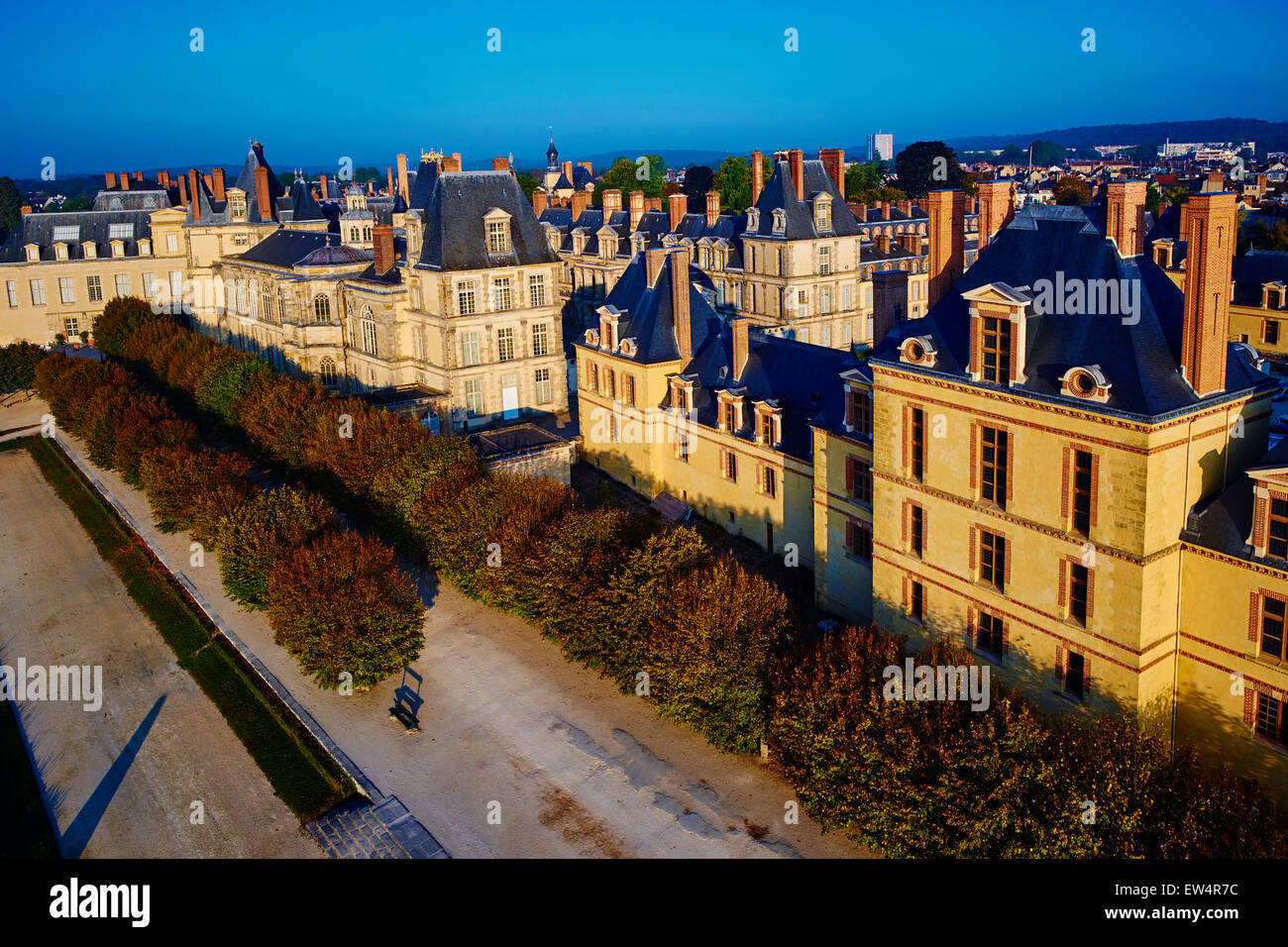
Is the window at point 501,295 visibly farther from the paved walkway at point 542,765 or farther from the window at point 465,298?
the paved walkway at point 542,765

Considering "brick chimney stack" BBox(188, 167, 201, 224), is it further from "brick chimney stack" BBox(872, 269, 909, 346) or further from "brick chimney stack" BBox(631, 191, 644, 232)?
"brick chimney stack" BBox(872, 269, 909, 346)

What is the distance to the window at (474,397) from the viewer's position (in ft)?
176

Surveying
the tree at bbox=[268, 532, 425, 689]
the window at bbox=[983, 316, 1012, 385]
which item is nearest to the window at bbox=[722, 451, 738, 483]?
the tree at bbox=[268, 532, 425, 689]

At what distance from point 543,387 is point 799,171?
19.3 meters

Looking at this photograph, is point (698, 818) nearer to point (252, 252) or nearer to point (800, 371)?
point (800, 371)

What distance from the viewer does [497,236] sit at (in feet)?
174

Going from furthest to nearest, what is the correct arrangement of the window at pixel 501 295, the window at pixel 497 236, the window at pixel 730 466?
the window at pixel 501 295
the window at pixel 497 236
the window at pixel 730 466

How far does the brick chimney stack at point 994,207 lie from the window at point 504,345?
29.6 m

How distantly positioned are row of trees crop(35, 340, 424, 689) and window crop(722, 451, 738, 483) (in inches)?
517

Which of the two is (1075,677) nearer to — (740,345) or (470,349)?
→ (740,345)

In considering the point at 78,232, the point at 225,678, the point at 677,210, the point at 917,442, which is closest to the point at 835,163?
the point at 677,210

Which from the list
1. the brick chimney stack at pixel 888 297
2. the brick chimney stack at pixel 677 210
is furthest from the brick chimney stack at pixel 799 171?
the brick chimney stack at pixel 888 297

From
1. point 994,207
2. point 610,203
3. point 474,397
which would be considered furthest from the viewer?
point 610,203
